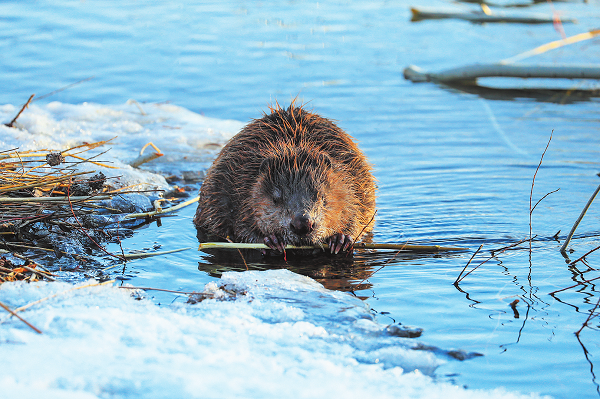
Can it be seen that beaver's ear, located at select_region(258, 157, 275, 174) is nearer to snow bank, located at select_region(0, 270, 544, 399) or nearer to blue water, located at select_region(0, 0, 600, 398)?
blue water, located at select_region(0, 0, 600, 398)

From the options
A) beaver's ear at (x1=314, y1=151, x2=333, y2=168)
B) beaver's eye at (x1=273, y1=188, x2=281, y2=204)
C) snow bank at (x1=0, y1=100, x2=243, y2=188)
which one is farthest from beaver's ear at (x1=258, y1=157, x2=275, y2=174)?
snow bank at (x1=0, y1=100, x2=243, y2=188)

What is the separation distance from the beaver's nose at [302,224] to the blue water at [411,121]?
280mm

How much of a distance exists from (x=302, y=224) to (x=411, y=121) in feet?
13.3

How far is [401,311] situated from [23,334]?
1.66 meters

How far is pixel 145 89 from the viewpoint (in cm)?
866

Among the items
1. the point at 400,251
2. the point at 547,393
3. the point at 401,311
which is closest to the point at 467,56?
the point at 400,251

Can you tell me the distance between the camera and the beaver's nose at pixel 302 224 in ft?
12.2

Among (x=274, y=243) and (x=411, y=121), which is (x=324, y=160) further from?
(x=411, y=121)

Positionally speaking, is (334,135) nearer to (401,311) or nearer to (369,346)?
(401,311)

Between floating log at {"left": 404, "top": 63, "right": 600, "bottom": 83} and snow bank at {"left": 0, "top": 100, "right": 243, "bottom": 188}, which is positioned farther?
floating log at {"left": 404, "top": 63, "right": 600, "bottom": 83}

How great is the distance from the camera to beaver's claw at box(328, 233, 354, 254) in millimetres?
4055

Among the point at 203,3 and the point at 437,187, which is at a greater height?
the point at 203,3

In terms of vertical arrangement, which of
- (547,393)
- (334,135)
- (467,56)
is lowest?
(547,393)

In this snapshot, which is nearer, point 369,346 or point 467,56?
point 369,346
